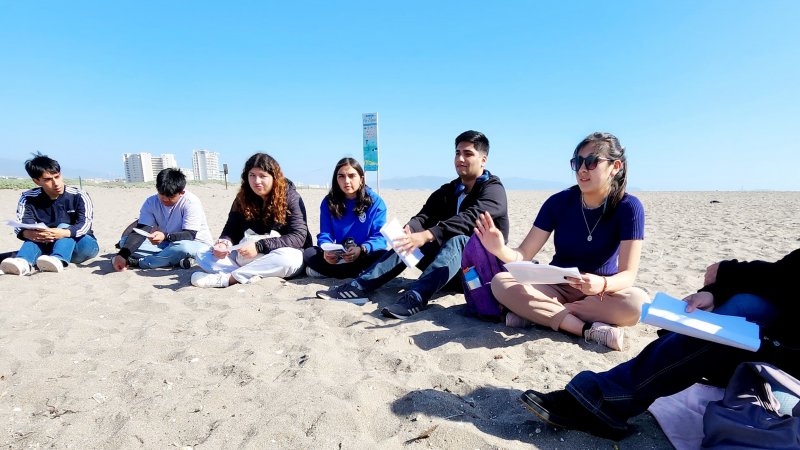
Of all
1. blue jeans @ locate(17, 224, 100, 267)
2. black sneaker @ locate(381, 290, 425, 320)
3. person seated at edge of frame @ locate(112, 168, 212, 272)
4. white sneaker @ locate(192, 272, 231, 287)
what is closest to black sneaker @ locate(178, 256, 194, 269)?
person seated at edge of frame @ locate(112, 168, 212, 272)

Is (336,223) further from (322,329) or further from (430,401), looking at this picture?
A: (430,401)

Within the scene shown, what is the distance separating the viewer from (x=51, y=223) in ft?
15.4

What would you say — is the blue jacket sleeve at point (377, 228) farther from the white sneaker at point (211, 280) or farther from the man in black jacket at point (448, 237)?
the white sneaker at point (211, 280)

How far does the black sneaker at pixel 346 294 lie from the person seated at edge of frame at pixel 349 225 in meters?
0.50

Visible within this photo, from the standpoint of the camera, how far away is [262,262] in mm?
4066

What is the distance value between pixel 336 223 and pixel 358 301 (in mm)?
1094

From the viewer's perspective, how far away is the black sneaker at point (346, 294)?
351cm

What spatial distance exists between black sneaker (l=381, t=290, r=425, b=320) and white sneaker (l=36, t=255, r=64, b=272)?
385 centimetres

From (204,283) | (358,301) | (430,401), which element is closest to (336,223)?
(358,301)

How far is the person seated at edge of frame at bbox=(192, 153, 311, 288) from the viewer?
13.2ft

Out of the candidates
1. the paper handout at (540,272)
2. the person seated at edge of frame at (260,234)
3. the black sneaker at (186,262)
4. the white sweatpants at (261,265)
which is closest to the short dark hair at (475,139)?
the paper handout at (540,272)

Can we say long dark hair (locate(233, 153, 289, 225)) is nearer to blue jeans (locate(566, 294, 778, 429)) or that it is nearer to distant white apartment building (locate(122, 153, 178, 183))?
blue jeans (locate(566, 294, 778, 429))

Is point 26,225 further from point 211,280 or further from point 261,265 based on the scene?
point 261,265

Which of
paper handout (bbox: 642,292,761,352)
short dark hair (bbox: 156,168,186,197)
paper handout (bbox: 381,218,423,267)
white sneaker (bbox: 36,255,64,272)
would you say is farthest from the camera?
short dark hair (bbox: 156,168,186,197)
